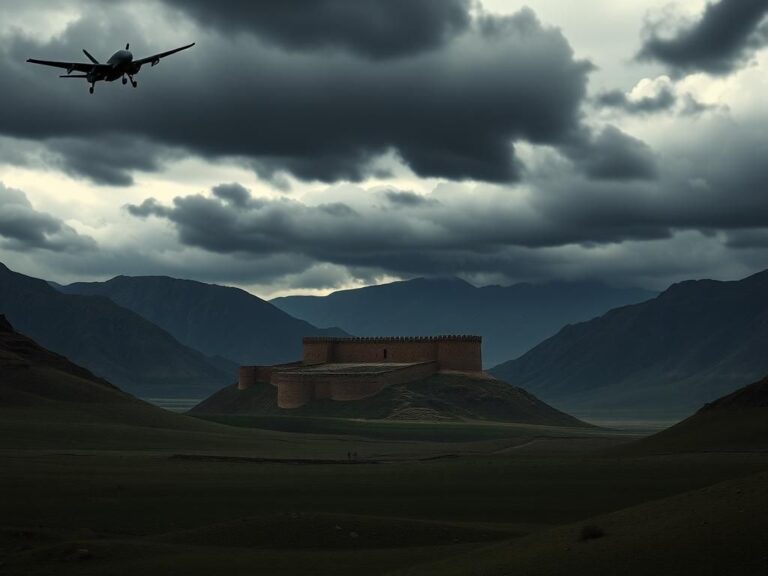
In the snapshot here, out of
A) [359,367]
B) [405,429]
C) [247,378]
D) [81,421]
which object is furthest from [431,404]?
[81,421]

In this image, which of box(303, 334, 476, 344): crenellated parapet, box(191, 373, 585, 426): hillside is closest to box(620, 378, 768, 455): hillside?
box(191, 373, 585, 426): hillside

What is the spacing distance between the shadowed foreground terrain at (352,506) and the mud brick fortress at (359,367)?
40.5 m

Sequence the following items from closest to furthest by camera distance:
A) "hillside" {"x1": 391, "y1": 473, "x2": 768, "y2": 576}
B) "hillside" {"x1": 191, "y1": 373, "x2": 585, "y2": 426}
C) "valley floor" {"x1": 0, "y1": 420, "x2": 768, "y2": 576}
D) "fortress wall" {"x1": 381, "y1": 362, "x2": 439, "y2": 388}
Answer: "hillside" {"x1": 391, "y1": 473, "x2": 768, "y2": 576} < "valley floor" {"x1": 0, "y1": 420, "x2": 768, "y2": 576} < "hillside" {"x1": 191, "y1": 373, "x2": 585, "y2": 426} < "fortress wall" {"x1": 381, "y1": 362, "x2": 439, "y2": 388}

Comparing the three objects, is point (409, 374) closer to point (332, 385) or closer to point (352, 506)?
point (332, 385)

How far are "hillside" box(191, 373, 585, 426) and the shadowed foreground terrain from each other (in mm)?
32768

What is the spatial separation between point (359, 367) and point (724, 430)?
77.9 m

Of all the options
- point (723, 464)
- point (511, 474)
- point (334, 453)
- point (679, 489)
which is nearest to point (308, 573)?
point (679, 489)

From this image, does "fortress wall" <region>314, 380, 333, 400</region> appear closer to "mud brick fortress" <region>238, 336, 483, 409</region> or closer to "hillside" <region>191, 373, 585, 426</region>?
"mud brick fortress" <region>238, 336, 483, 409</region>

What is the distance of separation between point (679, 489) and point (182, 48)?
34.8 meters

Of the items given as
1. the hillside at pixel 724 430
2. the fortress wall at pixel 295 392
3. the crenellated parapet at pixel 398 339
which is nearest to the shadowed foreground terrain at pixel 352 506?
the hillside at pixel 724 430

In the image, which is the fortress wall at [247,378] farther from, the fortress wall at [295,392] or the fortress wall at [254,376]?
the fortress wall at [295,392]

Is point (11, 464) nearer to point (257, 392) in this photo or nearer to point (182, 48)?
point (182, 48)

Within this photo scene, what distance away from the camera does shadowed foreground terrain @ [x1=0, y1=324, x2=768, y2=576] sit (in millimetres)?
30797

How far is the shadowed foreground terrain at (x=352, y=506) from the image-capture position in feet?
101
